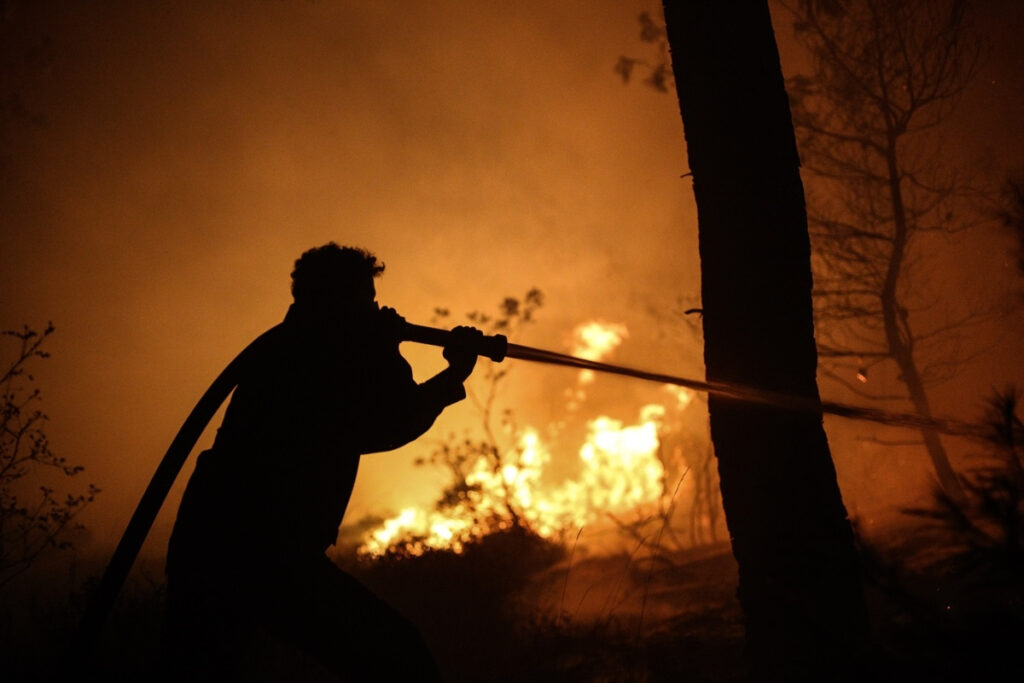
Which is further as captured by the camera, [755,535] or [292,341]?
[755,535]

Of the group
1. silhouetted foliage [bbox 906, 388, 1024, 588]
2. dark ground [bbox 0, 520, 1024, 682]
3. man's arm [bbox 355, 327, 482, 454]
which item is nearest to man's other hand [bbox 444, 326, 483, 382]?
→ man's arm [bbox 355, 327, 482, 454]

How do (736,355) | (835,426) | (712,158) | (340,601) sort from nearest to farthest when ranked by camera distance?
(340,601), (736,355), (712,158), (835,426)

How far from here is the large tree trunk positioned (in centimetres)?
218

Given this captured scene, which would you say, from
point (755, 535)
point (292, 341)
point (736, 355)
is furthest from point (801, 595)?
point (292, 341)

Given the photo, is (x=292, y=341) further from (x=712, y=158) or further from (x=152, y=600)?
(x=152, y=600)

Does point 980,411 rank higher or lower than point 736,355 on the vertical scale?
lower

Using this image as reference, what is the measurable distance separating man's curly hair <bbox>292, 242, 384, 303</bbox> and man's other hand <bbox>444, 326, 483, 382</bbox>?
1.60 feet

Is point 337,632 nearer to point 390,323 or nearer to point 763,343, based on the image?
point 390,323

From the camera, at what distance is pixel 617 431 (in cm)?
2312

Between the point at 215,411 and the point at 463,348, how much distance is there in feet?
4.11

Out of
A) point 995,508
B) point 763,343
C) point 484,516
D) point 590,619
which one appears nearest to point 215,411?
point 763,343

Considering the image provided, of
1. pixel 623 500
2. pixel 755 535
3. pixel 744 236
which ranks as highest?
pixel 623 500

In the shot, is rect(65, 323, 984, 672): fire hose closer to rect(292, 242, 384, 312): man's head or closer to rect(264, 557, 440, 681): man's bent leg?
rect(292, 242, 384, 312): man's head

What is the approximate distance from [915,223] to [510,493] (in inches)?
405
